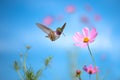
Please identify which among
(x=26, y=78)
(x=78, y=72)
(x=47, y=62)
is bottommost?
(x=78, y=72)

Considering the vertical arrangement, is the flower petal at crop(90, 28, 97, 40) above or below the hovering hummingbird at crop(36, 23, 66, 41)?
above

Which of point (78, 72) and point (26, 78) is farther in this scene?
point (26, 78)

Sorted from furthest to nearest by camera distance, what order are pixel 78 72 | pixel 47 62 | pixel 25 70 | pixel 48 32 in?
pixel 47 62, pixel 25 70, pixel 78 72, pixel 48 32

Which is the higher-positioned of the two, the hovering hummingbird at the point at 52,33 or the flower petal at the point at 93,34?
the flower petal at the point at 93,34

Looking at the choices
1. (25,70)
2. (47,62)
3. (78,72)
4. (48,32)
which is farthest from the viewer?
(47,62)

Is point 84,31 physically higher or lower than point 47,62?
lower

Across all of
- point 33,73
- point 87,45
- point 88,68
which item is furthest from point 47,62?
point 87,45

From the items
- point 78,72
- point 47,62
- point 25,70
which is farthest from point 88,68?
point 47,62

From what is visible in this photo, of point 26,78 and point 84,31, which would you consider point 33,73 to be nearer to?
point 26,78
